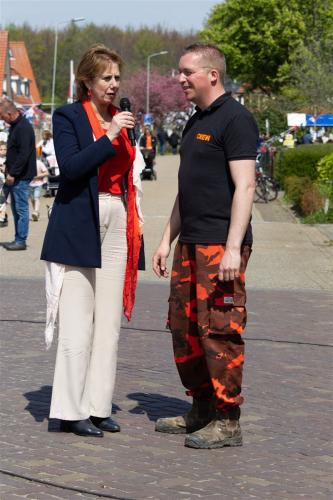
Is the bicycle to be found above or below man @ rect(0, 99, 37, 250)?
below

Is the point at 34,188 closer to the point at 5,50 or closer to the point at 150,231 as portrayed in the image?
the point at 150,231

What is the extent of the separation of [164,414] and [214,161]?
157 cm

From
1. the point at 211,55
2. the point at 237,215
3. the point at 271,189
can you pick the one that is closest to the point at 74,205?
the point at 237,215

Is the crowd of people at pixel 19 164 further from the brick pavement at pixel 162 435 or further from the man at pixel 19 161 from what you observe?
the brick pavement at pixel 162 435

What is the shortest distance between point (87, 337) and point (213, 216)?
2.93 feet

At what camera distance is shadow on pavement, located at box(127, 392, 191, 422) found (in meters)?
6.29

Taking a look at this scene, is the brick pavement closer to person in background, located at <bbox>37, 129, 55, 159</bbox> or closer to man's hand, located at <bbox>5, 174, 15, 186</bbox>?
man's hand, located at <bbox>5, 174, 15, 186</bbox>

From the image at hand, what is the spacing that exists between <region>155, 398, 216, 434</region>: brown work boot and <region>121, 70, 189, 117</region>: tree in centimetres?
10367

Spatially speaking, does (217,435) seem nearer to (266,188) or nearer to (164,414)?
(164,414)

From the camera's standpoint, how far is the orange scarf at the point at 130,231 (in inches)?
224

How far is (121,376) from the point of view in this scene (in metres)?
7.34

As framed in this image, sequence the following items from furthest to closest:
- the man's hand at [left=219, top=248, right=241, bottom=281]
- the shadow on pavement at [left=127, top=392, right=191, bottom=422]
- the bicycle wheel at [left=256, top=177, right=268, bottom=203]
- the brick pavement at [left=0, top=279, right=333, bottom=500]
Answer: the bicycle wheel at [left=256, top=177, right=268, bottom=203] → the shadow on pavement at [left=127, top=392, right=191, bottom=422] → the man's hand at [left=219, top=248, right=241, bottom=281] → the brick pavement at [left=0, top=279, right=333, bottom=500]

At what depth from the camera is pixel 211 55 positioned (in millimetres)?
5484

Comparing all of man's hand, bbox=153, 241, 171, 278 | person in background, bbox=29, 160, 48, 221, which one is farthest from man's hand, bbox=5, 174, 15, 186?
man's hand, bbox=153, 241, 171, 278
